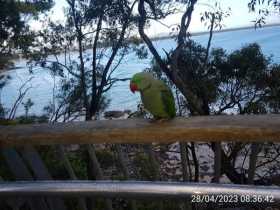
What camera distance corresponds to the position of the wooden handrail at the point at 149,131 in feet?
4.73

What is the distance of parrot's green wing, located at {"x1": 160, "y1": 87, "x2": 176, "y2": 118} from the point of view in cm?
182

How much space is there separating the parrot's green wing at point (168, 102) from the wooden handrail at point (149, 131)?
5.8 inches

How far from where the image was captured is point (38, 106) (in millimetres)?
12711

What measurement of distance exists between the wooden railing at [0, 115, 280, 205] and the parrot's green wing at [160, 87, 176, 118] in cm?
17

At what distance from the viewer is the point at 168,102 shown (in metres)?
1.86

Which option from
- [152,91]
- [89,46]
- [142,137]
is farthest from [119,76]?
[142,137]

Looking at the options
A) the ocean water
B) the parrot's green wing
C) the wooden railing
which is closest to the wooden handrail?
the wooden railing

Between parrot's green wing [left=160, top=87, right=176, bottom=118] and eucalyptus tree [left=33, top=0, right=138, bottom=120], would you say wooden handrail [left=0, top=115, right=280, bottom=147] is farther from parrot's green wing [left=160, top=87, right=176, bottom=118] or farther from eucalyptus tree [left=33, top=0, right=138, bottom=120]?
eucalyptus tree [left=33, top=0, right=138, bottom=120]

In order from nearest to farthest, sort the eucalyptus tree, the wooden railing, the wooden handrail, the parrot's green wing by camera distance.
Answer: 1. the wooden railing
2. the wooden handrail
3. the parrot's green wing
4. the eucalyptus tree

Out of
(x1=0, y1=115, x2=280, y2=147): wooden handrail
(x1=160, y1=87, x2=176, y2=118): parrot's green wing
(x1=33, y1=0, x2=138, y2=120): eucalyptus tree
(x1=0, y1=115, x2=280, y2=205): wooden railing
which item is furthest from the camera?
(x1=33, y1=0, x2=138, y2=120): eucalyptus tree

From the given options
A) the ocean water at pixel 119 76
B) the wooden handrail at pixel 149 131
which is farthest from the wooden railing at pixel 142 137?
the ocean water at pixel 119 76

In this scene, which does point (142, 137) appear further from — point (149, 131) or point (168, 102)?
point (168, 102)

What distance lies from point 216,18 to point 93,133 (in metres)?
5.79

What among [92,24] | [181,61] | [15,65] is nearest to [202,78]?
[181,61]
